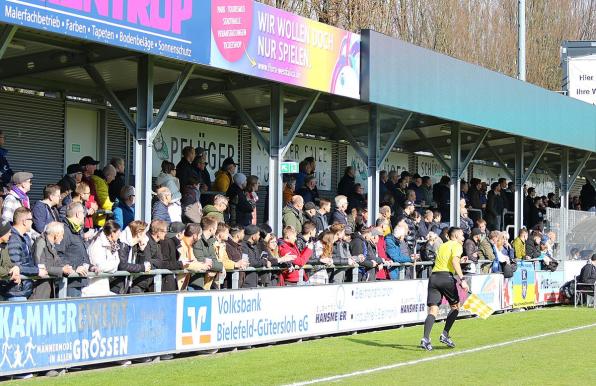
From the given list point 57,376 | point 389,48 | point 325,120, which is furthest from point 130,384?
point 325,120

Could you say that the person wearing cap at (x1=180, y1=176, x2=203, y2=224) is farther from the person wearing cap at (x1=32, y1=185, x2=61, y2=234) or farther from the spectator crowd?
the person wearing cap at (x1=32, y1=185, x2=61, y2=234)

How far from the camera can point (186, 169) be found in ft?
60.7

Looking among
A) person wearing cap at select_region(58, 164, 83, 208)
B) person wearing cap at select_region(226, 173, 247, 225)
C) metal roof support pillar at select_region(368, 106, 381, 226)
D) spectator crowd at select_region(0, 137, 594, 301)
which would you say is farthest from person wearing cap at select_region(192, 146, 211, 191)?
metal roof support pillar at select_region(368, 106, 381, 226)

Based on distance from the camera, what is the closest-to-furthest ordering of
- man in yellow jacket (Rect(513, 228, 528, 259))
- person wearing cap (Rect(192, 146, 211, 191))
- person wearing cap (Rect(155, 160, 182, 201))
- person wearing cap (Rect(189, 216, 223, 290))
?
person wearing cap (Rect(189, 216, 223, 290))
person wearing cap (Rect(155, 160, 182, 201))
person wearing cap (Rect(192, 146, 211, 191))
man in yellow jacket (Rect(513, 228, 528, 259))

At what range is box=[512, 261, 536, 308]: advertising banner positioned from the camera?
1062 inches

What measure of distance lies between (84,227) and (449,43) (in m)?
34.4

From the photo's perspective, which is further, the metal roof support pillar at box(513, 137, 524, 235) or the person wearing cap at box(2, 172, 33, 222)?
the metal roof support pillar at box(513, 137, 524, 235)

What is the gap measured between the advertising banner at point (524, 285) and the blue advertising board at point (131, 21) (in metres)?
13.1

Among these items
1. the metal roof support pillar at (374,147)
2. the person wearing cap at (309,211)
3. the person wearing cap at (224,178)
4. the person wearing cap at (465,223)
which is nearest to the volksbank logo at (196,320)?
the person wearing cap at (224,178)

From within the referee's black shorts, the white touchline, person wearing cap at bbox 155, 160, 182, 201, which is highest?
person wearing cap at bbox 155, 160, 182, 201

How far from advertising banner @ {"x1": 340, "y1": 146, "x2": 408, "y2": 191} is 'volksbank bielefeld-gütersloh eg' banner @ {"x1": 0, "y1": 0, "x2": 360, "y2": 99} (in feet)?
22.7

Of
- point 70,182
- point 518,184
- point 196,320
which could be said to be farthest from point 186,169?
point 518,184

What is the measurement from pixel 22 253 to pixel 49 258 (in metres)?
0.45

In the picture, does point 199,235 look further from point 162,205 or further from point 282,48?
point 282,48
